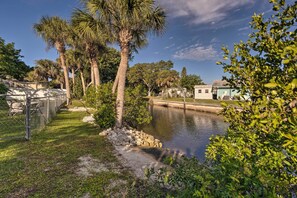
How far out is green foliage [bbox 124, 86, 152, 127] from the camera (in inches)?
423

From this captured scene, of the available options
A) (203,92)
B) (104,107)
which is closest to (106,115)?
(104,107)

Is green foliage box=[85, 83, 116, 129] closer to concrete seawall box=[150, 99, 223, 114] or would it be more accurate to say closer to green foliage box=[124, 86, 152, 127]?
green foliage box=[124, 86, 152, 127]

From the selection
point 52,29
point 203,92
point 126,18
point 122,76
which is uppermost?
point 52,29

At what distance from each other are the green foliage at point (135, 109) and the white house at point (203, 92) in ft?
104

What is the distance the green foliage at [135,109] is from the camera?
35.2ft

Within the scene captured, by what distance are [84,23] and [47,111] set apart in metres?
5.43

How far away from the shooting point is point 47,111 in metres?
10.7

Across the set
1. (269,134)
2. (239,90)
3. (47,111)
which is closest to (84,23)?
(47,111)

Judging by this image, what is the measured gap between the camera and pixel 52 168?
183 inches

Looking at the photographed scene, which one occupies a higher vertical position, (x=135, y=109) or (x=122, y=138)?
(x=135, y=109)

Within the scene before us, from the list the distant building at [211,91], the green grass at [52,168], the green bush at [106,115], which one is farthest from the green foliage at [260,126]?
the distant building at [211,91]

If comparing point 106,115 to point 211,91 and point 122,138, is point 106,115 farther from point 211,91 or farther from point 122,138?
point 211,91

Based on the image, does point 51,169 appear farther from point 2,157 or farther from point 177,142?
point 177,142

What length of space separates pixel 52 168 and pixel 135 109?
21.0ft
